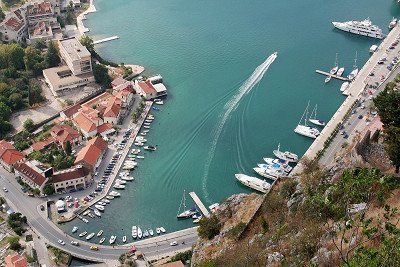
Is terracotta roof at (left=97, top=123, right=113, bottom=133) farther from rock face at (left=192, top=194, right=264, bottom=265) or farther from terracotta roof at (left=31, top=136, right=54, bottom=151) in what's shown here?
rock face at (left=192, top=194, right=264, bottom=265)

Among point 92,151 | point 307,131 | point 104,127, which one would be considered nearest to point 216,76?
point 307,131

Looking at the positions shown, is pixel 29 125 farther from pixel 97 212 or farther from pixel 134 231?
pixel 134 231

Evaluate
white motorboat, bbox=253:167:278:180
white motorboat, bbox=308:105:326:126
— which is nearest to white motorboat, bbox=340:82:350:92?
white motorboat, bbox=308:105:326:126

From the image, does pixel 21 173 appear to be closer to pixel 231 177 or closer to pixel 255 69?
pixel 231 177

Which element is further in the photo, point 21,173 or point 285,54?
point 285,54

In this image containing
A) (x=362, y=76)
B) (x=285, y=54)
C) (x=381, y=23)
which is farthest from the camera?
(x=381, y=23)

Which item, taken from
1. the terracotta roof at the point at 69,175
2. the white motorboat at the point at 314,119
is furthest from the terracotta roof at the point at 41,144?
the white motorboat at the point at 314,119

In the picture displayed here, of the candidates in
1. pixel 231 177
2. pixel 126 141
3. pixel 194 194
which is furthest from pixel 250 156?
pixel 126 141
